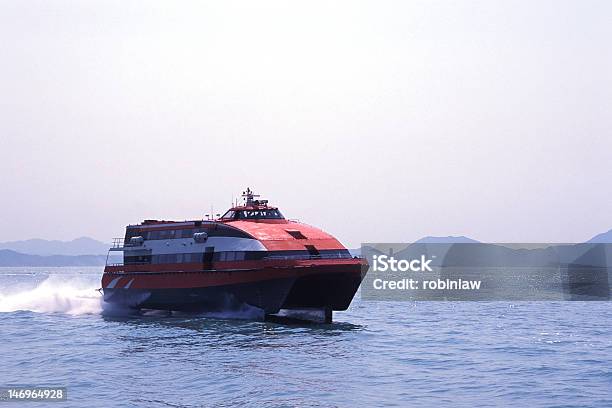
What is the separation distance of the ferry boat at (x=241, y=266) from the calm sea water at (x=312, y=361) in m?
1.47

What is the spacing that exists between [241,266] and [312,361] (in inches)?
556

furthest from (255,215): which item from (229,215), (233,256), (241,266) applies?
(241,266)

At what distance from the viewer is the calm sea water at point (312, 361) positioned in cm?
2436

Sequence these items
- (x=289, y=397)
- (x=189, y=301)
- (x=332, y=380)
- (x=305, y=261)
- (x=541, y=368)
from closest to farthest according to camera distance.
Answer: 1. (x=289, y=397)
2. (x=332, y=380)
3. (x=541, y=368)
4. (x=305, y=261)
5. (x=189, y=301)

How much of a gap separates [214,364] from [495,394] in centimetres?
1147

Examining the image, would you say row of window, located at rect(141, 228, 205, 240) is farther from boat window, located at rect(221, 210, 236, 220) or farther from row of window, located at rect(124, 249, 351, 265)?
boat window, located at rect(221, 210, 236, 220)

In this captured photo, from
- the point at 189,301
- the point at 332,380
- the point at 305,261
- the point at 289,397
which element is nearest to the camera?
the point at 289,397

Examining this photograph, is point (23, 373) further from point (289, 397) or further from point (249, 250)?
point (249, 250)

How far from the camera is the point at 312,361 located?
101ft

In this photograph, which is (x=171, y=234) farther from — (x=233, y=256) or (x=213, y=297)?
(x=233, y=256)

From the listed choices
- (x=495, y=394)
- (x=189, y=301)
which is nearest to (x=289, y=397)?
(x=495, y=394)

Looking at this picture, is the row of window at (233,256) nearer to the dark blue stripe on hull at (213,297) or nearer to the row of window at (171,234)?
the row of window at (171,234)

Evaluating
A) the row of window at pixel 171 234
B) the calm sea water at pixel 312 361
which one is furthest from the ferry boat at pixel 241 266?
the calm sea water at pixel 312 361

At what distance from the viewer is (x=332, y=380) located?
26.9m
